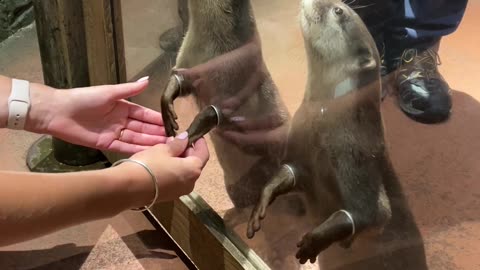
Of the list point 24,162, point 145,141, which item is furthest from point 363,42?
point 24,162

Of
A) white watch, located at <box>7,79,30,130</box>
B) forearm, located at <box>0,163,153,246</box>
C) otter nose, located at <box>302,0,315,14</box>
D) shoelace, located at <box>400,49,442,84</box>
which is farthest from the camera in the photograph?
white watch, located at <box>7,79,30,130</box>

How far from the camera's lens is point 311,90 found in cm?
144

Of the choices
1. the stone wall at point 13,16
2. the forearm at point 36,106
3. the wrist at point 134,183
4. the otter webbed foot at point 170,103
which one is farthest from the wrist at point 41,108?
the stone wall at point 13,16

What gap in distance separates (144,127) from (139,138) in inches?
1.4

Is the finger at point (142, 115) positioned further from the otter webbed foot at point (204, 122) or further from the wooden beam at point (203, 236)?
the wooden beam at point (203, 236)

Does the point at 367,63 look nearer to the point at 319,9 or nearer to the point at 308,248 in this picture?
the point at 319,9

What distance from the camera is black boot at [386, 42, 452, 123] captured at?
1203mm

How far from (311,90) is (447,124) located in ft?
1.06

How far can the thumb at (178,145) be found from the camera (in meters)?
1.45

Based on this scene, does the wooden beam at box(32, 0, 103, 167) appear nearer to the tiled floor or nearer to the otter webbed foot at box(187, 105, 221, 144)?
the tiled floor

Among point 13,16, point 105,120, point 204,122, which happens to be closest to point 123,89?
point 105,120

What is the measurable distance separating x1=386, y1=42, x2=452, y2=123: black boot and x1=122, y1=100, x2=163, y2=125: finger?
2.26 ft

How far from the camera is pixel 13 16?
3158mm

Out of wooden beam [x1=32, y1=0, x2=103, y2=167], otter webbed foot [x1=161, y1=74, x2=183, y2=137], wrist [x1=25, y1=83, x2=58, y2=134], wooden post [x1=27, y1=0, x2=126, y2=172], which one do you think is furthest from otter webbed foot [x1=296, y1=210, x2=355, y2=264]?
wooden beam [x1=32, y1=0, x2=103, y2=167]
